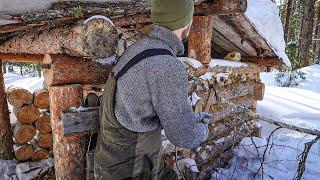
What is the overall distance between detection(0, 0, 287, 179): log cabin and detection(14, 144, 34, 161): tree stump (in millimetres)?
122

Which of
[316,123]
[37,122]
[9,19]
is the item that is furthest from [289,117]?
[9,19]

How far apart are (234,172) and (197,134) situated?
11.1 feet

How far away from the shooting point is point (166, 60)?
6.43 ft

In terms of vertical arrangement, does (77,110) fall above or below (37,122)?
above

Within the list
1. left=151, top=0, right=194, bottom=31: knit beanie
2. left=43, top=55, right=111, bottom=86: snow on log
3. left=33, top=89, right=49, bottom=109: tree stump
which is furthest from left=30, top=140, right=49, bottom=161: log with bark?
left=151, top=0, right=194, bottom=31: knit beanie

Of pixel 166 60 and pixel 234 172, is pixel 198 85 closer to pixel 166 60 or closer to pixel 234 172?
pixel 234 172

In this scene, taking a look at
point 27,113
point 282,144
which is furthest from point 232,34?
point 27,113

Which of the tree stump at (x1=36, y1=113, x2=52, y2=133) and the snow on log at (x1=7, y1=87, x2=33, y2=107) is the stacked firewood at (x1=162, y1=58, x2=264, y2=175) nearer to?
the tree stump at (x1=36, y1=113, x2=52, y2=133)

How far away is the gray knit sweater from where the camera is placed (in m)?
1.96

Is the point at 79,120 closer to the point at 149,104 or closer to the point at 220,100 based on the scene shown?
the point at 149,104

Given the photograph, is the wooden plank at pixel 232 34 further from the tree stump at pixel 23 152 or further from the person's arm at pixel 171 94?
the tree stump at pixel 23 152

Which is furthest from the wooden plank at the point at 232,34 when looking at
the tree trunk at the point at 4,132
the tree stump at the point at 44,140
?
the tree trunk at the point at 4,132

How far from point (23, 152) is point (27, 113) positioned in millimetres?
627

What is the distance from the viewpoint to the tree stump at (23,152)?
4.87 meters
